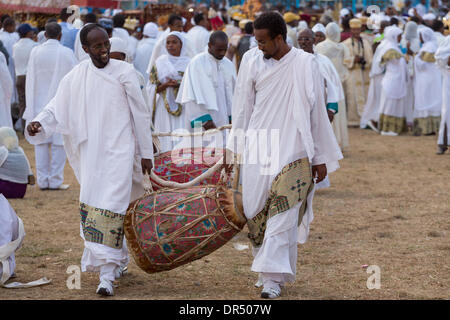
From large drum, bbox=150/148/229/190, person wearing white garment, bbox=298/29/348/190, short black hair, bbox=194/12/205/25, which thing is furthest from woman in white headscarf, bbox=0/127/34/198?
short black hair, bbox=194/12/205/25

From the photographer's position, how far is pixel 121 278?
18.6 ft

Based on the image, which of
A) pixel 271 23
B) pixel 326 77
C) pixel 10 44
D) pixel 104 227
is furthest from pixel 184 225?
pixel 10 44

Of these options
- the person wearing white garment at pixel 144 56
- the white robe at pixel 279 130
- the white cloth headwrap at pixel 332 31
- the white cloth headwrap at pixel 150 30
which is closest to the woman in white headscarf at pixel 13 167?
the white robe at pixel 279 130

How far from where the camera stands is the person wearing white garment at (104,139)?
5082 mm

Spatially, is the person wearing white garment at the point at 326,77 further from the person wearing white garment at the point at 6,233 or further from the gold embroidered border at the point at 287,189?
the person wearing white garment at the point at 6,233

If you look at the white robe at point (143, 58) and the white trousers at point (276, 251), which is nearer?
the white trousers at point (276, 251)

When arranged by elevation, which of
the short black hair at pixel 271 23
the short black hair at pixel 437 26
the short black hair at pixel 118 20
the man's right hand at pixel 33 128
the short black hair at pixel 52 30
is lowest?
the short black hair at pixel 437 26

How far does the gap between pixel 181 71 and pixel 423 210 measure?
3115 mm

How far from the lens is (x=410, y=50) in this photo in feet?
50.4

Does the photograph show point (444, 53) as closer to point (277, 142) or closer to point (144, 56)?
point (144, 56)

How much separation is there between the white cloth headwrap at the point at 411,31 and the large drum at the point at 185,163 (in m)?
9.91

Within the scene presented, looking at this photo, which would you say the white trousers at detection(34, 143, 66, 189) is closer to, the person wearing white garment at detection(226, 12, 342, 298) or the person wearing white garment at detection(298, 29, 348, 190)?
the person wearing white garment at detection(298, 29, 348, 190)

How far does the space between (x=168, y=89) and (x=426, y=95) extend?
7.18 m

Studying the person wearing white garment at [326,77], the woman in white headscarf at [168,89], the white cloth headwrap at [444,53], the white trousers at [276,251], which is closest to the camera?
the white trousers at [276,251]
